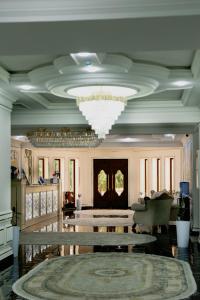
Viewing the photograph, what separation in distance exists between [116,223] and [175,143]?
19.8ft

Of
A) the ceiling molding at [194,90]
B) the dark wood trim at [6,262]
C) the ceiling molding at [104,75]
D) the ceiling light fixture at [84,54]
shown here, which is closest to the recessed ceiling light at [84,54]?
the ceiling light fixture at [84,54]

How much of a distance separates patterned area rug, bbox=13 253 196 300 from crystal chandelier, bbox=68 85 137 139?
2.17 m

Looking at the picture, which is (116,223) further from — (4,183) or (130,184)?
(130,184)

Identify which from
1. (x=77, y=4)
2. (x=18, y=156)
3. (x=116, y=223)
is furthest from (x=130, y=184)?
(x=77, y=4)

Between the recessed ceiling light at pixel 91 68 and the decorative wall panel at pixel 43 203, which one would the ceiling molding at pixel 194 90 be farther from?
the decorative wall panel at pixel 43 203

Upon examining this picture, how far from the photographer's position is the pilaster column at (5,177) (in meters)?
7.83

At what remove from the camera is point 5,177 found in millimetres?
8062

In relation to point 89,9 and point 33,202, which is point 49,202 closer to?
point 33,202

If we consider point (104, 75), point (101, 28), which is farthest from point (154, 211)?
point (101, 28)

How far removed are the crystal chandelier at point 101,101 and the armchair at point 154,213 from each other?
504 centimetres

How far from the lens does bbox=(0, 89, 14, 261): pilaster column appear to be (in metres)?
7.83

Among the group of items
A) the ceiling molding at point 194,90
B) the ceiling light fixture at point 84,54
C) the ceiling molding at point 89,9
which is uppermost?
the ceiling light fixture at point 84,54

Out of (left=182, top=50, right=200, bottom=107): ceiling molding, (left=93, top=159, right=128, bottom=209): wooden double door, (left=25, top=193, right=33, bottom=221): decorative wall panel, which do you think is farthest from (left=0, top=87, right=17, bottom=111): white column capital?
(left=93, top=159, right=128, bottom=209): wooden double door

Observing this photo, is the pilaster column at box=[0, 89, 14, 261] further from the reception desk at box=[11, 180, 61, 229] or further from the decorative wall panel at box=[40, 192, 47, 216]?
the decorative wall panel at box=[40, 192, 47, 216]
